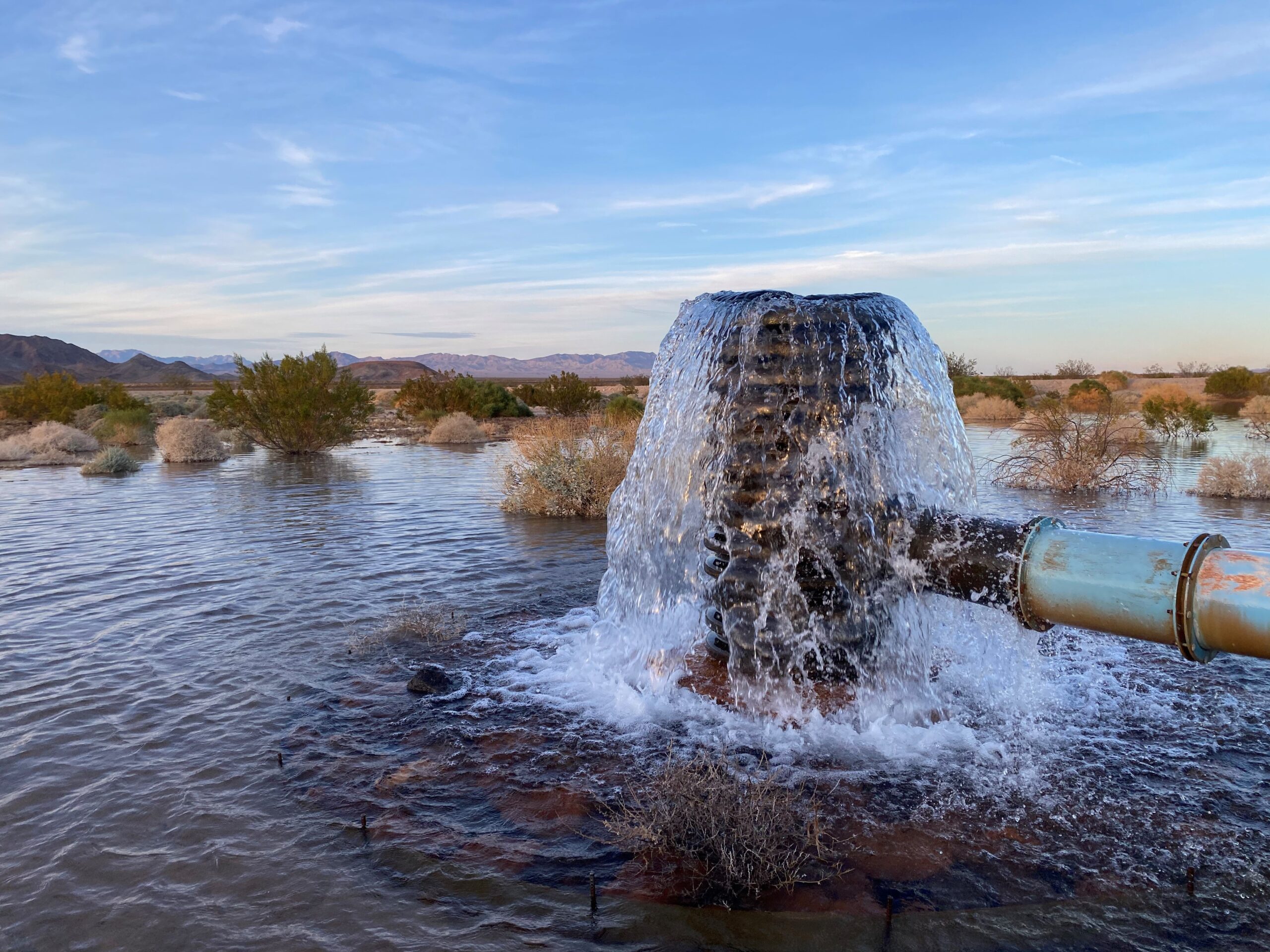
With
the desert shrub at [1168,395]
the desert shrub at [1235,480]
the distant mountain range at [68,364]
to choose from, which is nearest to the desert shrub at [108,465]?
the desert shrub at [1235,480]

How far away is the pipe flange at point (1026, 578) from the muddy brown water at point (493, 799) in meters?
0.93

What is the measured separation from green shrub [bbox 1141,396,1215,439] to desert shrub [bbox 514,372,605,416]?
60.3 ft

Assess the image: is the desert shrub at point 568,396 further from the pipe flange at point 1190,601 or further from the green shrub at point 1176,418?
the pipe flange at point 1190,601

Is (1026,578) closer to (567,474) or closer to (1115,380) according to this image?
(567,474)

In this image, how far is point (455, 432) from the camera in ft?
94.2

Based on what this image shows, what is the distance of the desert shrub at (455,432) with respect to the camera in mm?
28672

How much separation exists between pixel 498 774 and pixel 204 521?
1050 centimetres

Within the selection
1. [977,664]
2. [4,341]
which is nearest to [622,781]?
[977,664]

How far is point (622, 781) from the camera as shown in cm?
468

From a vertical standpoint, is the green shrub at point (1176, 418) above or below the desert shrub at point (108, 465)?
above

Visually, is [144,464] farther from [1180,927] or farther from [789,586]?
[1180,927]

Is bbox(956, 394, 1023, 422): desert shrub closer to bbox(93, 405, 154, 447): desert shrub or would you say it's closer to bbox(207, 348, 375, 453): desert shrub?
bbox(207, 348, 375, 453): desert shrub

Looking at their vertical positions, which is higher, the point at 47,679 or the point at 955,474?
the point at 955,474

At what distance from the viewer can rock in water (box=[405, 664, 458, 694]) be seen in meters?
6.10
